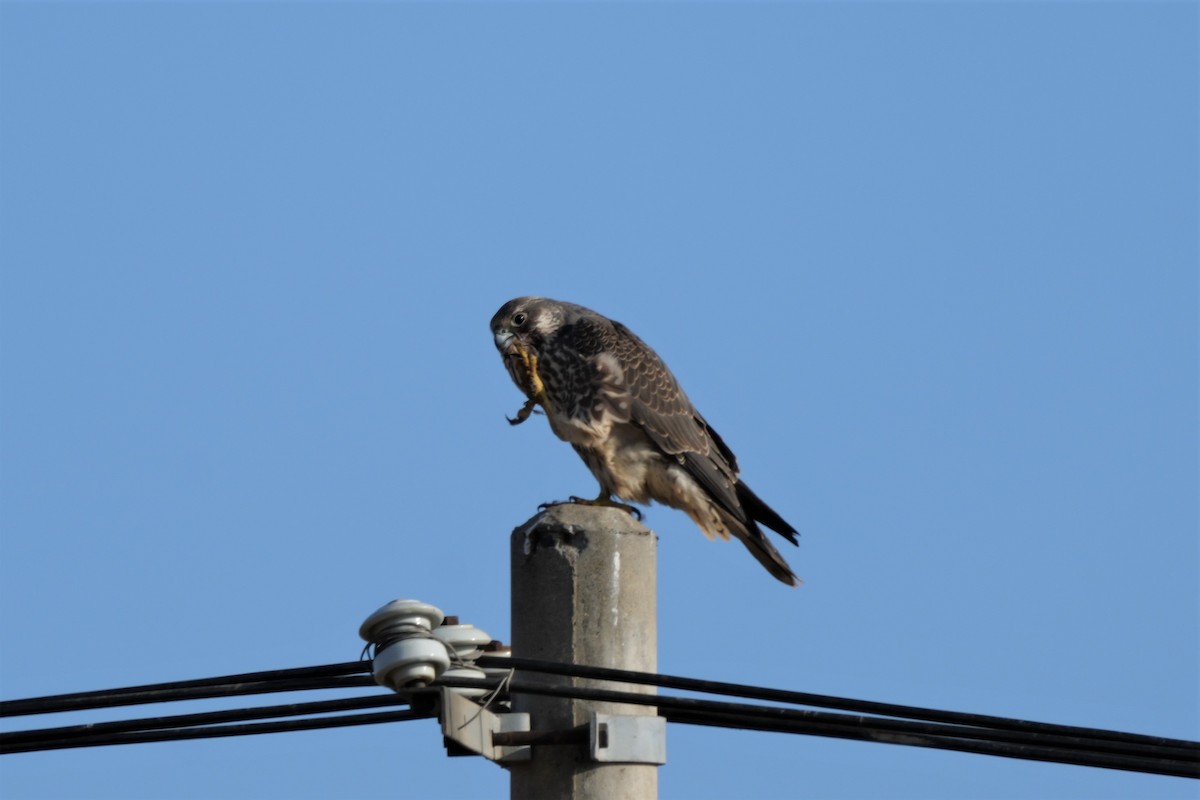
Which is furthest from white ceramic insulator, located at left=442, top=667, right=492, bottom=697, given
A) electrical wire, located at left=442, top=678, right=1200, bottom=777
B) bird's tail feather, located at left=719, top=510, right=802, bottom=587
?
bird's tail feather, located at left=719, top=510, right=802, bottom=587

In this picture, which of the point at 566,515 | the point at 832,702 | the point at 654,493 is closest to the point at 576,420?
the point at 654,493

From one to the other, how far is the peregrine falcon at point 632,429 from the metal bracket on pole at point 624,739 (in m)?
2.91

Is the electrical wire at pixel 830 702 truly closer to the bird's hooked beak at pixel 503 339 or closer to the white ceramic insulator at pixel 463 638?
the white ceramic insulator at pixel 463 638

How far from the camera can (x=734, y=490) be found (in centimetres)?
772

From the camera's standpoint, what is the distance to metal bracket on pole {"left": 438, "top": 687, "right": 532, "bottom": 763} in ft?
15.0

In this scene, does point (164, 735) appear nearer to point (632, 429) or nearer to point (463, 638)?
point (463, 638)

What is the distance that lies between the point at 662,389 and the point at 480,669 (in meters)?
3.40

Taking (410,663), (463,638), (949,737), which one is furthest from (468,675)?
(949,737)

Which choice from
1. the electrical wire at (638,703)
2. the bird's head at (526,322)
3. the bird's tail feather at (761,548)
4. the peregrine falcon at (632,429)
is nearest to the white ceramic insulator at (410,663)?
the electrical wire at (638,703)

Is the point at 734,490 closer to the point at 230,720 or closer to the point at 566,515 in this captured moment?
the point at 566,515

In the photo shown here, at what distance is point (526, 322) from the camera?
26.4 ft

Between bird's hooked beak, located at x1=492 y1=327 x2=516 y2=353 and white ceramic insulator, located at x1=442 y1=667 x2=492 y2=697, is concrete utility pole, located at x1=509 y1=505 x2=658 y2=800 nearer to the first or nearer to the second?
white ceramic insulator, located at x1=442 y1=667 x2=492 y2=697

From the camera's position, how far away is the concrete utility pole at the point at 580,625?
4559mm

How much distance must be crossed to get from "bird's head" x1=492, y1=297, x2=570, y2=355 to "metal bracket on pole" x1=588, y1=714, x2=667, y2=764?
355cm
